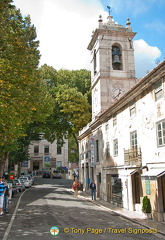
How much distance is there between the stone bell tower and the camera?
24734 mm

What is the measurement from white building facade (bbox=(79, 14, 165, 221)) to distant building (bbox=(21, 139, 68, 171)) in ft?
98.7

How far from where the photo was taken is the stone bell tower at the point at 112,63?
24734 millimetres

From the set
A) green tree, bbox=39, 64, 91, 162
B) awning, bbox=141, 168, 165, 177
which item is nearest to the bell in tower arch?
green tree, bbox=39, 64, 91, 162

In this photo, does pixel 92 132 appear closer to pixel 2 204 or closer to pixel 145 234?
pixel 2 204

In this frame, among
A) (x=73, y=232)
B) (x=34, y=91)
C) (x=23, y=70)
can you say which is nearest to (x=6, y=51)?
(x=23, y=70)

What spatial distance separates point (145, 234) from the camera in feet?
31.0

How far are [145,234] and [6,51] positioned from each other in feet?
39.3

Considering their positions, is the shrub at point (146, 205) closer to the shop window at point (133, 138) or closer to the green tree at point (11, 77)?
the shop window at point (133, 138)

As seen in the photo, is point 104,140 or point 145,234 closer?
point 145,234

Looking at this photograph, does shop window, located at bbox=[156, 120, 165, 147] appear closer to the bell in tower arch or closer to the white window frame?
the white window frame

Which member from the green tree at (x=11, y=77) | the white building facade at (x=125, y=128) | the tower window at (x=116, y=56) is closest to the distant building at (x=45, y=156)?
the white building facade at (x=125, y=128)

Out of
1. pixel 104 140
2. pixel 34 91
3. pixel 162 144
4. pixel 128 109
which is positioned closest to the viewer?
pixel 162 144

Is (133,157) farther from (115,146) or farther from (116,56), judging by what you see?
(116,56)

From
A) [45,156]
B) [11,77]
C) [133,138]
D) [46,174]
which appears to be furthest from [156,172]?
[45,156]
